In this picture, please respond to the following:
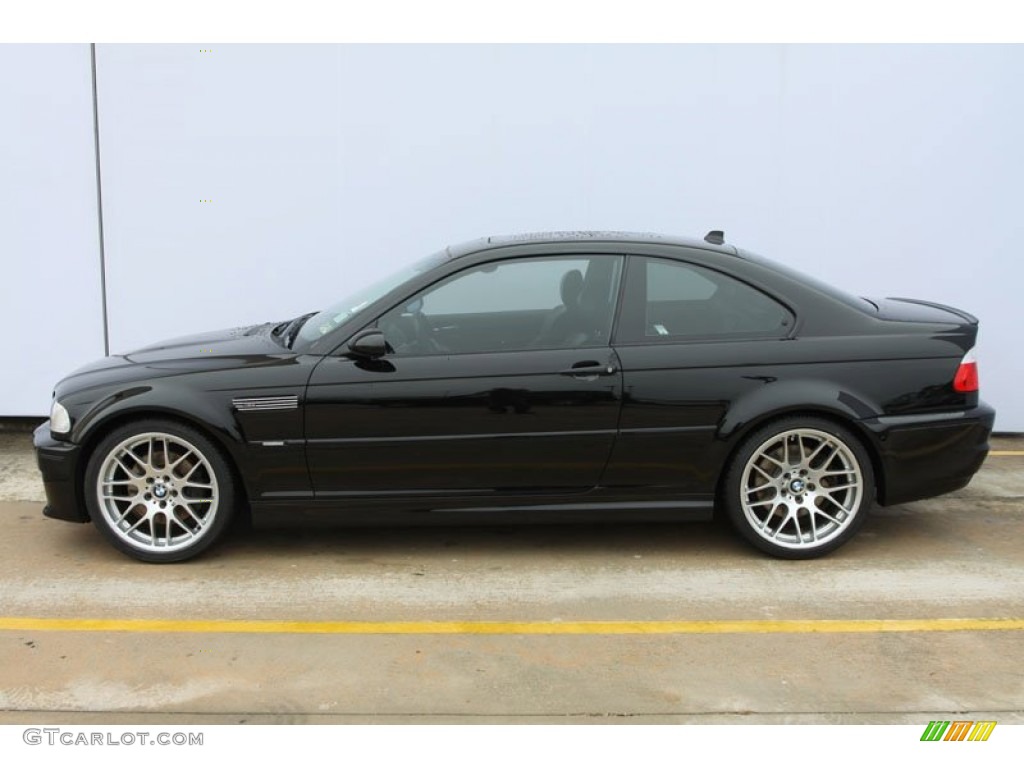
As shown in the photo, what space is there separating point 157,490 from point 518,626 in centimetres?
184

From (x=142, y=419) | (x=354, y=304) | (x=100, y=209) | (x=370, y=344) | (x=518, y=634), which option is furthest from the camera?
(x=100, y=209)

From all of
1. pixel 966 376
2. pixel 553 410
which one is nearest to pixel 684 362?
pixel 553 410

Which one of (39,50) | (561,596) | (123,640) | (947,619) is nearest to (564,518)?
(561,596)

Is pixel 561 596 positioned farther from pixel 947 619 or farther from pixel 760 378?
pixel 947 619

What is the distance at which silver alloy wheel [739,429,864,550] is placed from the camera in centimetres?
430

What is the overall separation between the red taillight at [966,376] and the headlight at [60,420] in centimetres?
418

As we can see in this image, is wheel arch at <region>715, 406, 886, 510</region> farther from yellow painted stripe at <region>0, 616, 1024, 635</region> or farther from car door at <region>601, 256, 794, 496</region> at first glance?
yellow painted stripe at <region>0, 616, 1024, 635</region>

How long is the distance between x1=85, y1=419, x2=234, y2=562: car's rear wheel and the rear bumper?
10.1 feet

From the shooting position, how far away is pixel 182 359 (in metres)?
4.38

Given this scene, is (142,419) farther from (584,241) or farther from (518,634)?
(584,241)

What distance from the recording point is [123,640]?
365 cm

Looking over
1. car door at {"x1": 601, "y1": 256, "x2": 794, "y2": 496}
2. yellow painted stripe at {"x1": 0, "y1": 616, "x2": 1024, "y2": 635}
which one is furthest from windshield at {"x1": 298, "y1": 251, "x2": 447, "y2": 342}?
yellow painted stripe at {"x1": 0, "y1": 616, "x2": 1024, "y2": 635}

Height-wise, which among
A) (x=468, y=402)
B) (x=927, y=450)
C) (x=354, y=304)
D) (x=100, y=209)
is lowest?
(x=927, y=450)

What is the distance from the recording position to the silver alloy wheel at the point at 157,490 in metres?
4.24
